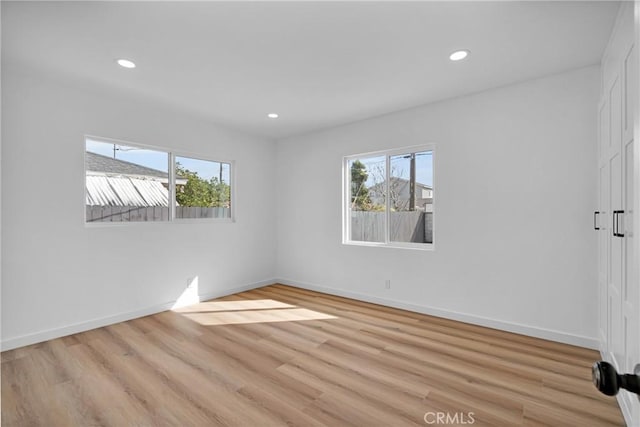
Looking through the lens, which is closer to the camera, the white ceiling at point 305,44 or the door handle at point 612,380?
the door handle at point 612,380

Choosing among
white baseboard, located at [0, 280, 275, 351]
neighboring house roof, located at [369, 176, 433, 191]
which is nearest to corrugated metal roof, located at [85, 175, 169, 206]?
white baseboard, located at [0, 280, 275, 351]

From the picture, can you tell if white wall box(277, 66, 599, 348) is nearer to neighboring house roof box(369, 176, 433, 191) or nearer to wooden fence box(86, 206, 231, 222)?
neighboring house roof box(369, 176, 433, 191)

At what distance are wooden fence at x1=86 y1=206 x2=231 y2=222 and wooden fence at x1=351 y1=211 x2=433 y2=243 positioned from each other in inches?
85.0

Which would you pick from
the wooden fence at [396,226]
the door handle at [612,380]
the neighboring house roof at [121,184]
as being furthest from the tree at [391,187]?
the door handle at [612,380]

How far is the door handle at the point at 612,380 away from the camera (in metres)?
0.55

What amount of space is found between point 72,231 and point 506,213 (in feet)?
14.9

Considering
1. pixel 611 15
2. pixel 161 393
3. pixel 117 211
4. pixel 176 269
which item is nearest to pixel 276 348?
pixel 161 393

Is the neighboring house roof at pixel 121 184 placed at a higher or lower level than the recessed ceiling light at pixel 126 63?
lower

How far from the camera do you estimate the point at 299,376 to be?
91.7 inches

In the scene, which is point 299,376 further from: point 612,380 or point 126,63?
point 126,63

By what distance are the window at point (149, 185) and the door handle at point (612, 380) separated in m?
4.11

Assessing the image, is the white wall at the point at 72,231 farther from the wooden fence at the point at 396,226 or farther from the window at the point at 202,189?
the wooden fence at the point at 396,226

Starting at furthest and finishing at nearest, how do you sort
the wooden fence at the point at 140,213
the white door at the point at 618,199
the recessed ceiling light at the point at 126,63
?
the wooden fence at the point at 140,213 → the recessed ceiling light at the point at 126,63 → the white door at the point at 618,199

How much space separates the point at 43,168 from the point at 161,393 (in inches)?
98.1
